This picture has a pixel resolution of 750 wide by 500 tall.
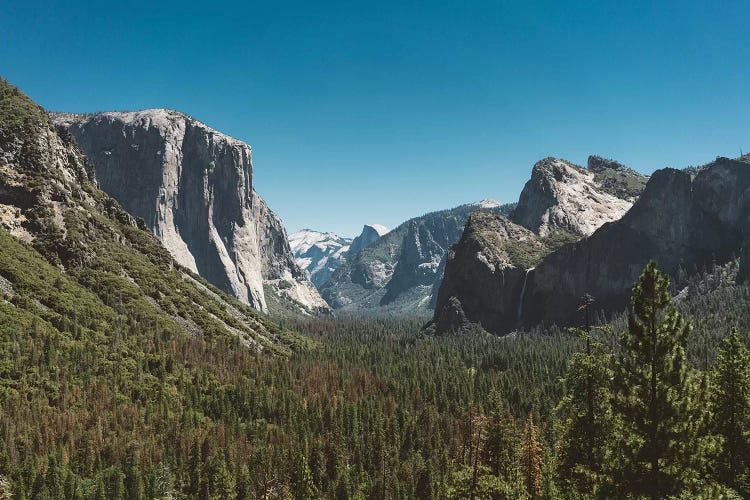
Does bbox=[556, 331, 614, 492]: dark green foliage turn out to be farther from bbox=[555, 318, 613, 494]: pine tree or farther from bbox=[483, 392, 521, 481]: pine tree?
bbox=[483, 392, 521, 481]: pine tree

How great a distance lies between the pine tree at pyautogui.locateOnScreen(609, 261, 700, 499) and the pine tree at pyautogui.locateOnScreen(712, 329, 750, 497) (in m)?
12.0

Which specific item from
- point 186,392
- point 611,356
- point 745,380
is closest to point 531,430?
point 745,380

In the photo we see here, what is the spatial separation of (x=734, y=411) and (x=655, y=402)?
1581cm

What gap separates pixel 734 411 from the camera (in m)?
37.7

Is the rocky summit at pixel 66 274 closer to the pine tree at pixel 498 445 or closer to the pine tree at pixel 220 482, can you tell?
the pine tree at pixel 220 482

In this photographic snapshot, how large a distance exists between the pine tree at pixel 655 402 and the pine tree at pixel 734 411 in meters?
12.0

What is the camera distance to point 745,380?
124ft

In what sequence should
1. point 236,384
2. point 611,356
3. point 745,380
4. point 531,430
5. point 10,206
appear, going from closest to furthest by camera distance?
point 611,356 < point 745,380 < point 531,430 < point 236,384 < point 10,206

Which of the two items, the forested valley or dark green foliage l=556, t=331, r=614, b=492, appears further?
dark green foliage l=556, t=331, r=614, b=492

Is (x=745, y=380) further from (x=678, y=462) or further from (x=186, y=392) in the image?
(x=186, y=392)

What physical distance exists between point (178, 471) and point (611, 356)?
8505cm

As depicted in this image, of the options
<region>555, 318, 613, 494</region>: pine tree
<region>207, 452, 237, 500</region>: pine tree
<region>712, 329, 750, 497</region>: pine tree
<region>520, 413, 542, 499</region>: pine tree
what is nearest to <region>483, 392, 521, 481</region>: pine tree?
<region>520, 413, 542, 499</region>: pine tree

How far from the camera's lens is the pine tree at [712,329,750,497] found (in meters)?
35.7

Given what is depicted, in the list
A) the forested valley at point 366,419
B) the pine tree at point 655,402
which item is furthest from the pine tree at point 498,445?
the pine tree at point 655,402
